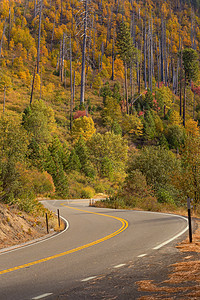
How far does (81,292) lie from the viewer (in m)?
5.28

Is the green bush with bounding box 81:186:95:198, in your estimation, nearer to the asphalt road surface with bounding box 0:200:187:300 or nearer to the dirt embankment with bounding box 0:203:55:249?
the dirt embankment with bounding box 0:203:55:249

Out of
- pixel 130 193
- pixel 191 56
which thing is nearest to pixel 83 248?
pixel 130 193

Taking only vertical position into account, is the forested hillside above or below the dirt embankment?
above

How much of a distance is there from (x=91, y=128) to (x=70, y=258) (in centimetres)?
4867

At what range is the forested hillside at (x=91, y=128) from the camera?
24.9m

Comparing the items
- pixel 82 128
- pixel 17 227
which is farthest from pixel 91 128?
pixel 17 227

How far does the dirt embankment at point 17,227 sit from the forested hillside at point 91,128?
1.29 meters

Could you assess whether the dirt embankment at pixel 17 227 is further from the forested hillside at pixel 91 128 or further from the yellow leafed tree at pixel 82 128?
the yellow leafed tree at pixel 82 128

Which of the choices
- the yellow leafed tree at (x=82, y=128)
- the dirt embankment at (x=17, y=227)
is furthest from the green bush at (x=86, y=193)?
the dirt embankment at (x=17, y=227)

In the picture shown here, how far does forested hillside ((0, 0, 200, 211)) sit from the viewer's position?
24.9 m

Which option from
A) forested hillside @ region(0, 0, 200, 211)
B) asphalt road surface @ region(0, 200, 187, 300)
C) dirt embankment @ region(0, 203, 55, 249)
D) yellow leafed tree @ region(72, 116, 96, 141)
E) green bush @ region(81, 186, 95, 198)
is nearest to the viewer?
asphalt road surface @ region(0, 200, 187, 300)

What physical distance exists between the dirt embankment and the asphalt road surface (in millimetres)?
895

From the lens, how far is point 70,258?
8.60m

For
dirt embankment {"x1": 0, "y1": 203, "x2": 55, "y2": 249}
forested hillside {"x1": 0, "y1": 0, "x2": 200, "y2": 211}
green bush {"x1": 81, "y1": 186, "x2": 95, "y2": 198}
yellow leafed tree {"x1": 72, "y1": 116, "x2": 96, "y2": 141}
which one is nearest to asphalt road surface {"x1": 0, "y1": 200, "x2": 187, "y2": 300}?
dirt embankment {"x1": 0, "y1": 203, "x2": 55, "y2": 249}
